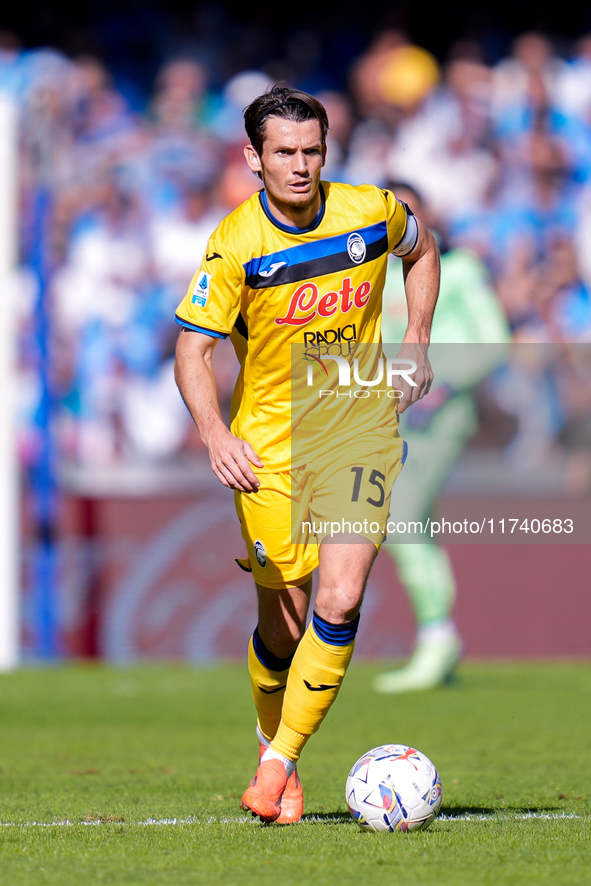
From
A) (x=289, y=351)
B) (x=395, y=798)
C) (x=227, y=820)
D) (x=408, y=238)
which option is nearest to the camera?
(x=395, y=798)

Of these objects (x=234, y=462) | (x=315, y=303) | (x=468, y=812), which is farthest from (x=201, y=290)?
(x=468, y=812)

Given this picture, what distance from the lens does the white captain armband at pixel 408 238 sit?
432 centimetres

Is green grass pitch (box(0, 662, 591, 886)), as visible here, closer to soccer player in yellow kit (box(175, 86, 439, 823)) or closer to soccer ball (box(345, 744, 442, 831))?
soccer ball (box(345, 744, 442, 831))

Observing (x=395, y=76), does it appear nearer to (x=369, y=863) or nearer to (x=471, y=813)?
(x=471, y=813)

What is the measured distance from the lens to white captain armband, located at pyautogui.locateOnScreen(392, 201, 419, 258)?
4.32m

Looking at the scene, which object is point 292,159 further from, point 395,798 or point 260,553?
point 395,798

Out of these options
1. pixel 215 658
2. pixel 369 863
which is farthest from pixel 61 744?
pixel 215 658

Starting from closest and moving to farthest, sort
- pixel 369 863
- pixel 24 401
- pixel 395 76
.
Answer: pixel 369 863
pixel 24 401
pixel 395 76

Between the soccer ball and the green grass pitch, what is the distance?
2.8 inches

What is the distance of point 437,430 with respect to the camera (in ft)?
26.1

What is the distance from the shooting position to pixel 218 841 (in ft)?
11.4

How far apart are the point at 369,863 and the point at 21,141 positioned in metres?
7.79

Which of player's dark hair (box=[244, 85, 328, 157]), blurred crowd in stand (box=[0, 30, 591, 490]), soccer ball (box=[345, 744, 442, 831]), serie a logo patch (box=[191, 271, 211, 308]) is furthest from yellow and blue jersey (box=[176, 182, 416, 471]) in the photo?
blurred crowd in stand (box=[0, 30, 591, 490])

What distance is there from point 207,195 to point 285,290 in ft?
25.1
